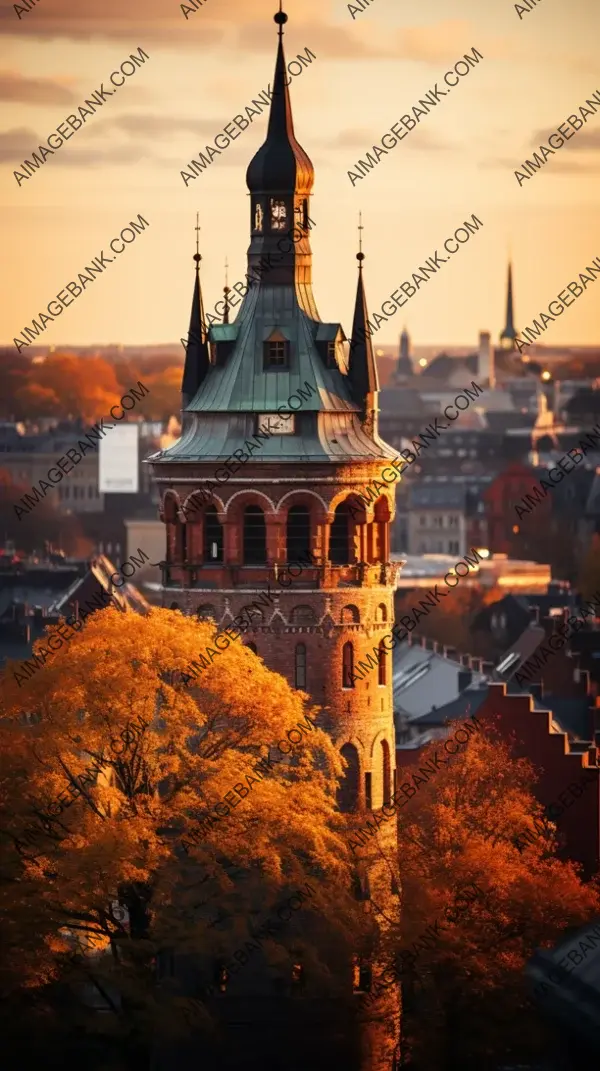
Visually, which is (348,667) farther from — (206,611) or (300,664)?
(206,611)

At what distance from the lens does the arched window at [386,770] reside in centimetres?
12700

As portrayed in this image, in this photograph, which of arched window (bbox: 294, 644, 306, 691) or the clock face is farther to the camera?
the clock face

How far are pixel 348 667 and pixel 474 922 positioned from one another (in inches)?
520

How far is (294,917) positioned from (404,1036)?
4381mm

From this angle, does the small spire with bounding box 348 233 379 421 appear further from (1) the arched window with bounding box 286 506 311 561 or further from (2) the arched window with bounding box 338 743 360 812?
(2) the arched window with bounding box 338 743 360 812

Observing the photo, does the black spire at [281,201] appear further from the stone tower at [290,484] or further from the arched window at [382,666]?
the arched window at [382,666]

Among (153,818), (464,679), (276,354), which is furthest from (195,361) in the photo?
(464,679)

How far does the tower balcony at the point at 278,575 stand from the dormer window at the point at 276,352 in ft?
18.2

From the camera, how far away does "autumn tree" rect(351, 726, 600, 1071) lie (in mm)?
112000

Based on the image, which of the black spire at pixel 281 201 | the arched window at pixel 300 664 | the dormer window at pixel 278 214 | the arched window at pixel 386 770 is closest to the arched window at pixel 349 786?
the arched window at pixel 386 770

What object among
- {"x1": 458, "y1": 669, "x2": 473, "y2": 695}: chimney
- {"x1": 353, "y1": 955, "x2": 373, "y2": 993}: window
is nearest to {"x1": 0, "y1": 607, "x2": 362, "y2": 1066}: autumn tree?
{"x1": 353, "y1": 955, "x2": 373, "y2": 993}: window

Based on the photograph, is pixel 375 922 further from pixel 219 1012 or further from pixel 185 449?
pixel 185 449

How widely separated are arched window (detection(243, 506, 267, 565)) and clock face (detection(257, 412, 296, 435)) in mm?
2180

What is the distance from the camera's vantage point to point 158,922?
11125 cm
